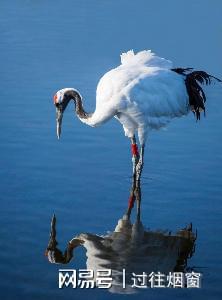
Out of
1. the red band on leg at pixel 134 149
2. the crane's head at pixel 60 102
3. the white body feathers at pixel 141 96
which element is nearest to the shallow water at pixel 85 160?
the red band on leg at pixel 134 149

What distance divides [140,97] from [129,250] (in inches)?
102

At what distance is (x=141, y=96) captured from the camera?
1207 cm

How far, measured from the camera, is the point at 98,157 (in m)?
12.7

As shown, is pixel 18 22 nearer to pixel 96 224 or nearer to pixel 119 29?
pixel 119 29

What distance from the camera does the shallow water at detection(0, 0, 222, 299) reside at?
32.1ft

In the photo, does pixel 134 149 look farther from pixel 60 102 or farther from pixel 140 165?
pixel 60 102

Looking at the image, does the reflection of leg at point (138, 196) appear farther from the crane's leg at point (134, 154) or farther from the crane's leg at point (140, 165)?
the crane's leg at point (134, 154)

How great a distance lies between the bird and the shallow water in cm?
51

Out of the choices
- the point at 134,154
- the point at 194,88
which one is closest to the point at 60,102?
the point at 134,154

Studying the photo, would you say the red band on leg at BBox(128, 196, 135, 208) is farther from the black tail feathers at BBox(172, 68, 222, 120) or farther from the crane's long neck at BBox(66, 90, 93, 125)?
the black tail feathers at BBox(172, 68, 222, 120)

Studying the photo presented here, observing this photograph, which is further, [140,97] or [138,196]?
[140,97]

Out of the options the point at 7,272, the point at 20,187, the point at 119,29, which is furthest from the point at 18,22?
the point at 7,272

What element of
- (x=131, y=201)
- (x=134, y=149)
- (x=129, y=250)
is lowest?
(x=129, y=250)

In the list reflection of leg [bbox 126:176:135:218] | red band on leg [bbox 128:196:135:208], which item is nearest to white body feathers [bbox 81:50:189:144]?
reflection of leg [bbox 126:176:135:218]
